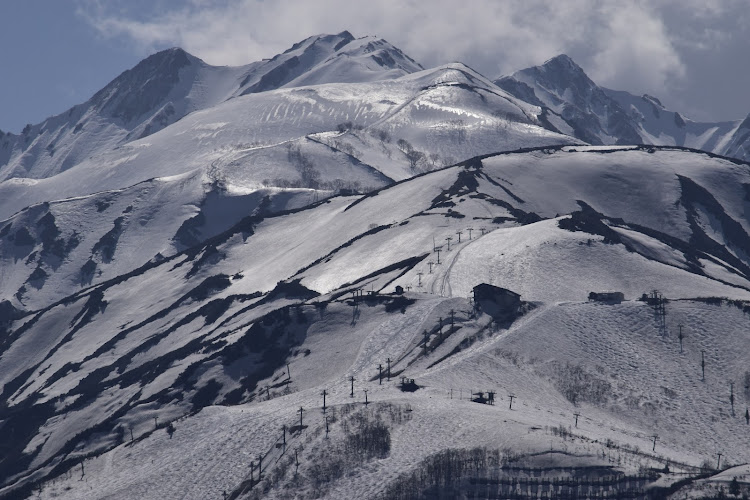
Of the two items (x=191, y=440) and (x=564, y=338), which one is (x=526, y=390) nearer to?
(x=564, y=338)

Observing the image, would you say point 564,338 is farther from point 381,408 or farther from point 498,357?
point 381,408

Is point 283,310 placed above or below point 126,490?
above

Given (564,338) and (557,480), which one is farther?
(564,338)

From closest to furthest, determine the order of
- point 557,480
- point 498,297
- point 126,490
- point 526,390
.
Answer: point 557,480, point 126,490, point 526,390, point 498,297

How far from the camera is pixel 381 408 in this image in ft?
451

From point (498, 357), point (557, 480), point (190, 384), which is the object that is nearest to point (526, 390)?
point (498, 357)

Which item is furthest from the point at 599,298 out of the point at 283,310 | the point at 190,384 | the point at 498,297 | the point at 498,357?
the point at 190,384

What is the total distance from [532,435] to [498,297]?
174 feet

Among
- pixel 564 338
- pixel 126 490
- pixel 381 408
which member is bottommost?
pixel 126 490

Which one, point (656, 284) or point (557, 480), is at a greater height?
point (656, 284)

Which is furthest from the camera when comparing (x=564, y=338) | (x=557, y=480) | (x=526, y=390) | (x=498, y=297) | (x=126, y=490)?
(x=498, y=297)

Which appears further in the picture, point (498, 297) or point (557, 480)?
point (498, 297)

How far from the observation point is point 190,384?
595 ft

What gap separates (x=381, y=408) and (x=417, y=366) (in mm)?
20945
